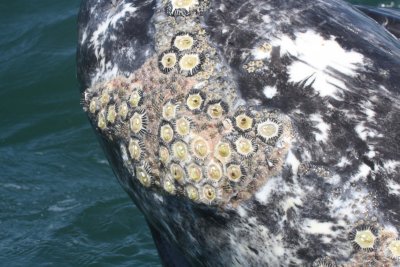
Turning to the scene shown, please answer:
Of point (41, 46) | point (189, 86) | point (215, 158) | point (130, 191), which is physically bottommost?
point (41, 46)

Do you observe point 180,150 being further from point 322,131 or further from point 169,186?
point 322,131

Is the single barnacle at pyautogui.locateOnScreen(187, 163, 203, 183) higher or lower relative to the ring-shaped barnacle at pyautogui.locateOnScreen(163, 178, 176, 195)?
higher

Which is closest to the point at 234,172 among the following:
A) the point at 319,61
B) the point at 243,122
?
the point at 243,122

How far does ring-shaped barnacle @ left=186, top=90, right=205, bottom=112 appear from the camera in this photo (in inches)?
146

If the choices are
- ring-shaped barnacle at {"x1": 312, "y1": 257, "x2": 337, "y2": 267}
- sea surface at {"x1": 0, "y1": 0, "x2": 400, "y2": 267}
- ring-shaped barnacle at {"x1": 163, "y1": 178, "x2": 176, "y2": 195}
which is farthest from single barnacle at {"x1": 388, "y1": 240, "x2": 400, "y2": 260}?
sea surface at {"x1": 0, "y1": 0, "x2": 400, "y2": 267}

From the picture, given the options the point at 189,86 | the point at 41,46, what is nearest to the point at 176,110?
the point at 189,86

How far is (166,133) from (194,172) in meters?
0.20

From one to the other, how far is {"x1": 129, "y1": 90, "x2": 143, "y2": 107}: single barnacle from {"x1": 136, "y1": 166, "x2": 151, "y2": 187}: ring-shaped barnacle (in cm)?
28

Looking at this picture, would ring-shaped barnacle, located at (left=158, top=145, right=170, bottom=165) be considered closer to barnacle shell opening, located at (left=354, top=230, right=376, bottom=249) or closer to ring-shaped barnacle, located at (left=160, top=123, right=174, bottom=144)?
ring-shaped barnacle, located at (left=160, top=123, right=174, bottom=144)

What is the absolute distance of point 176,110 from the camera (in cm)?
373

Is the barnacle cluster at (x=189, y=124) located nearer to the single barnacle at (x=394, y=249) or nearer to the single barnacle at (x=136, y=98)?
the single barnacle at (x=136, y=98)

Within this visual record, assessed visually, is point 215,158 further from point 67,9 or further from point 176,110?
point 67,9

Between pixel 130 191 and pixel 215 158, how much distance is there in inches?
24.2

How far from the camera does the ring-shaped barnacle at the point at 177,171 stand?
3.75 meters
